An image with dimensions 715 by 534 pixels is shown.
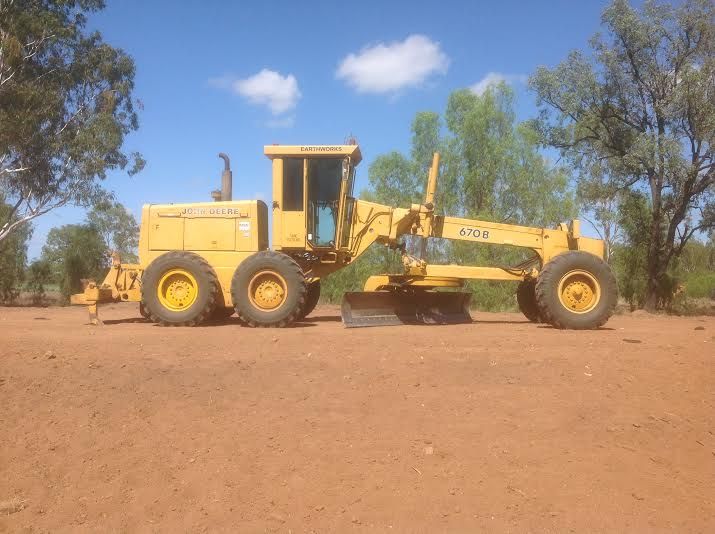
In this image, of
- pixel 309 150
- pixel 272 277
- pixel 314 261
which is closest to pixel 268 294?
pixel 272 277

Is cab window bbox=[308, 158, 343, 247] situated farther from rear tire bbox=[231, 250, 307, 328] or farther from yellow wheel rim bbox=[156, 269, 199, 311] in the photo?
yellow wheel rim bbox=[156, 269, 199, 311]

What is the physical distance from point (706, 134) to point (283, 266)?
13.1 m

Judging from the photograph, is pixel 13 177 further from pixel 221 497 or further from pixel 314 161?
pixel 221 497

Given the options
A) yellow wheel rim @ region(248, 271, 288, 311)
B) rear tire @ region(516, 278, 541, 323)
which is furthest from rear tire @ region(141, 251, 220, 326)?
rear tire @ region(516, 278, 541, 323)

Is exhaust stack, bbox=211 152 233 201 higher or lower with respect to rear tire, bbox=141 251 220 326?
higher

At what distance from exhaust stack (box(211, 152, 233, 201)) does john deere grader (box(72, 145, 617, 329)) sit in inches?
10.2

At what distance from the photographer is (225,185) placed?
1210 centimetres

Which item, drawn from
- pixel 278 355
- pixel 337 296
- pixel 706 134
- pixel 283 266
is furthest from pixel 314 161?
pixel 706 134

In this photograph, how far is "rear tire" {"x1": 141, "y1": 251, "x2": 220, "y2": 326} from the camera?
34.2 feet

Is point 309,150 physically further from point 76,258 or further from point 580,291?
point 76,258

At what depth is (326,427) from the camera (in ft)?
18.6

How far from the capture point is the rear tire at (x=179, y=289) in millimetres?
10414

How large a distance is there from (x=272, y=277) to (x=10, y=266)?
18.0m

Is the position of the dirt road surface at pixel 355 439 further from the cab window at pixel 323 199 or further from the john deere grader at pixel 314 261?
the cab window at pixel 323 199
